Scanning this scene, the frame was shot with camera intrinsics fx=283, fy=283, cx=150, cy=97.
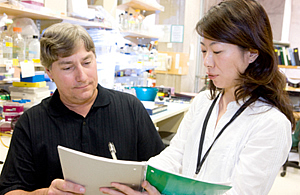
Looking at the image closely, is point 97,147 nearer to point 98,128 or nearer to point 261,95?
point 98,128

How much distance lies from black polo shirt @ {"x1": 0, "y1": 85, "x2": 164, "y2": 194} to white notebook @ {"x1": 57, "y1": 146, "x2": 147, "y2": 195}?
1.17 ft

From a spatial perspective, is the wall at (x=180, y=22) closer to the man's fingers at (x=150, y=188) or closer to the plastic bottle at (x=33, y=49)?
the plastic bottle at (x=33, y=49)

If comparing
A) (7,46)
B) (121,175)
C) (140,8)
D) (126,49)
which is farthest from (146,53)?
(121,175)

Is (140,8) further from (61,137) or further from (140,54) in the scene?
(61,137)

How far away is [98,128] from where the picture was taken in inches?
51.8

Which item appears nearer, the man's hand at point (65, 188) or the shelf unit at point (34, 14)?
the man's hand at point (65, 188)

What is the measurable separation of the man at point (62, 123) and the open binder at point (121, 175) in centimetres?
35

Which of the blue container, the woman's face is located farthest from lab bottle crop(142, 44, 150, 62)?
the woman's face

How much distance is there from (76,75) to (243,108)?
718mm

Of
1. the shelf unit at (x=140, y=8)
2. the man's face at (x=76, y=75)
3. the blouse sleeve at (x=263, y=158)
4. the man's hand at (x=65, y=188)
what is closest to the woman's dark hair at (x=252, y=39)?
the blouse sleeve at (x=263, y=158)

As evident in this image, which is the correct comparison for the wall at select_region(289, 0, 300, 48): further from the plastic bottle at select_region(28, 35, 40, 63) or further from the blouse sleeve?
the blouse sleeve

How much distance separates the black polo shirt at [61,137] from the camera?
1.22 m

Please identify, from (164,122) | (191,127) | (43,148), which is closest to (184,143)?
(191,127)

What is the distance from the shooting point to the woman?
0.92 meters
